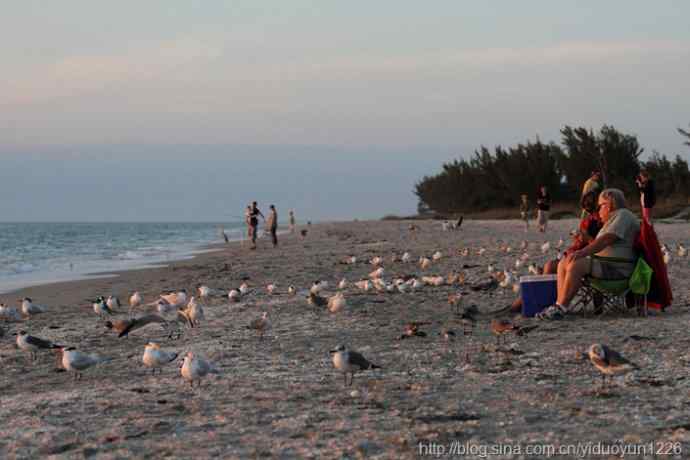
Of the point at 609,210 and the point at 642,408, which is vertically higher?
the point at 609,210

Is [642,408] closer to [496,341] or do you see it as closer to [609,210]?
[496,341]

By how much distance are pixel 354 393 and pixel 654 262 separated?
15.2 feet

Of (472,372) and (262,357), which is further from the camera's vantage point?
(262,357)

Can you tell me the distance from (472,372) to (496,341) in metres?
1.65

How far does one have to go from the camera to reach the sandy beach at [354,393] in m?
5.03

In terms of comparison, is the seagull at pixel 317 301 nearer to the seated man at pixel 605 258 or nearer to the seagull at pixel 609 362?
the seated man at pixel 605 258

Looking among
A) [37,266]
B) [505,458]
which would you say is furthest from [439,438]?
[37,266]

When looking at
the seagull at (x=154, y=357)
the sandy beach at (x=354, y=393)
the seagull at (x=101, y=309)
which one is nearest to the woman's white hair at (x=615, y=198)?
the sandy beach at (x=354, y=393)

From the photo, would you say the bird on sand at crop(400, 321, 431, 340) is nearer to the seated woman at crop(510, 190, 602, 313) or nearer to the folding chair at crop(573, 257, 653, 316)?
the seated woman at crop(510, 190, 602, 313)

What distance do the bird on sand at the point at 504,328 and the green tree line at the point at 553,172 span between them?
3673 centimetres

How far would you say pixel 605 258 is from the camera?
31.0 feet

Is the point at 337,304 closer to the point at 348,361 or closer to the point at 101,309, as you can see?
the point at 101,309

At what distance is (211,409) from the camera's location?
598 centimetres

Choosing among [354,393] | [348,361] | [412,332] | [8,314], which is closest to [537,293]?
[412,332]
